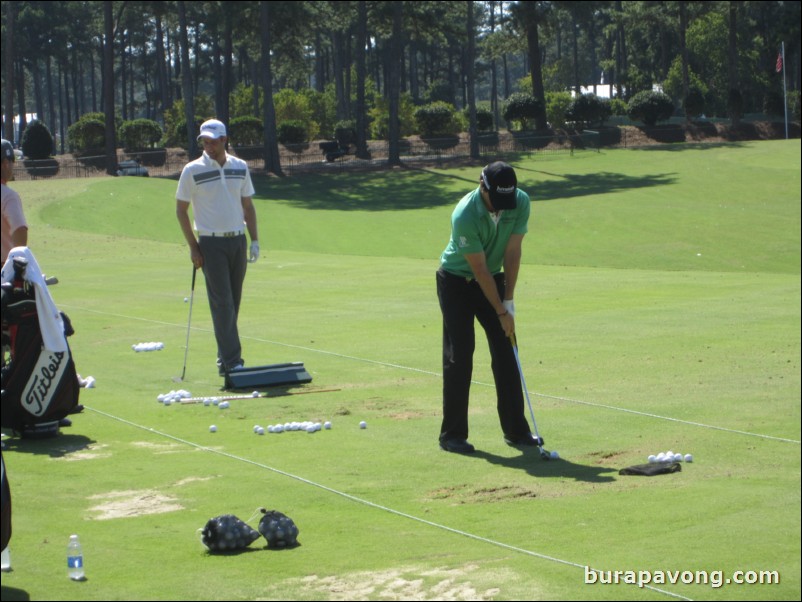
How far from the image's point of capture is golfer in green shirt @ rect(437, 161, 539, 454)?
27.8 feet

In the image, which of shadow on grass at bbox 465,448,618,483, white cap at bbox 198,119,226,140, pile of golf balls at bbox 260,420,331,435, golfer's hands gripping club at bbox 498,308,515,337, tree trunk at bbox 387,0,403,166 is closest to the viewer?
shadow on grass at bbox 465,448,618,483

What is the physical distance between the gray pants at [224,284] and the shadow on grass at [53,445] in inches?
110

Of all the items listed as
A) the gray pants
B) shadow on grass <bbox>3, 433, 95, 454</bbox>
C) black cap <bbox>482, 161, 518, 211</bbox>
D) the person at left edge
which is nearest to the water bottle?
shadow on grass <bbox>3, 433, 95, 454</bbox>

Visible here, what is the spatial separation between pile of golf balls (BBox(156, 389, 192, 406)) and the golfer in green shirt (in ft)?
10.5

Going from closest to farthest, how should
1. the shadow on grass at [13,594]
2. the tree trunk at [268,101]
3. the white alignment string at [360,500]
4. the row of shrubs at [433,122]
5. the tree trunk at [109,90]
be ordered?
the shadow on grass at [13,594], the white alignment string at [360,500], the tree trunk at [268,101], the tree trunk at [109,90], the row of shrubs at [433,122]

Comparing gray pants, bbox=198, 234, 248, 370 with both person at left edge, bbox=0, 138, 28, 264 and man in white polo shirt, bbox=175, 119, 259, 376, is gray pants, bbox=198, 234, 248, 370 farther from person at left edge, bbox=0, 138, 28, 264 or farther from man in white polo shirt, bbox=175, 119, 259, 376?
person at left edge, bbox=0, 138, 28, 264

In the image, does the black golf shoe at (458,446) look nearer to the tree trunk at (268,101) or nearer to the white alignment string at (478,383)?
the white alignment string at (478,383)

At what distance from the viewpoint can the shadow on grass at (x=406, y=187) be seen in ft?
167

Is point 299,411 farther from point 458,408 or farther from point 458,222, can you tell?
point 458,222

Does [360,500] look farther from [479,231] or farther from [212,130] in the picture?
[212,130]

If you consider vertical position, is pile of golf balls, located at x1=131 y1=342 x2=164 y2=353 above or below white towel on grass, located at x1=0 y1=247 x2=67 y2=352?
below

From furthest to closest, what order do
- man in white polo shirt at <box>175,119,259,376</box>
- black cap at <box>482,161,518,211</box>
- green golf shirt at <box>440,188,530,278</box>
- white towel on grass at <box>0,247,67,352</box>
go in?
man in white polo shirt at <box>175,119,259,376</box> → white towel on grass at <box>0,247,67,352</box> → green golf shirt at <box>440,188,530,278</box> → black cap at <box>482,161,518,211</box>

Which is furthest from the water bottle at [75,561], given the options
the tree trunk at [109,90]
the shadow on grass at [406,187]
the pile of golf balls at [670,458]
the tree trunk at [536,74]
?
the tree trunk at [536,74]

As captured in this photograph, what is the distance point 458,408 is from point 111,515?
277cm
